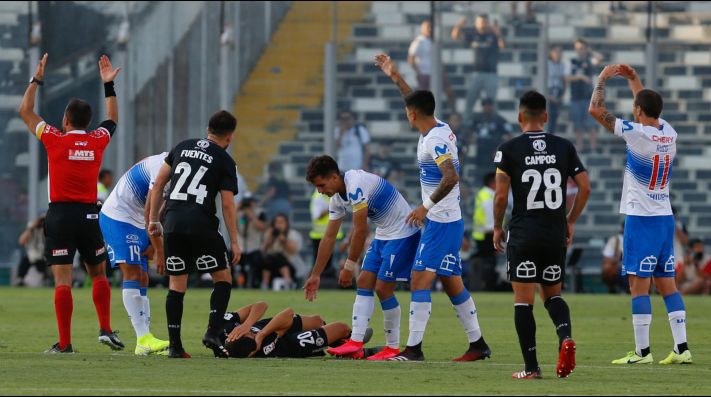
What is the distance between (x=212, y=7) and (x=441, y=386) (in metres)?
22.1

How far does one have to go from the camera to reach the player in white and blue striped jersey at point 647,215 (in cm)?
1313

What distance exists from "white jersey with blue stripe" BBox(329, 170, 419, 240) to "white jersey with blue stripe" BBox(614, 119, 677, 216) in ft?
5.97

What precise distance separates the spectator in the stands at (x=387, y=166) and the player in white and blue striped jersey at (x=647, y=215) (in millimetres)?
17302

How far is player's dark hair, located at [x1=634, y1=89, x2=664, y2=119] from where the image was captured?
13.1 meters

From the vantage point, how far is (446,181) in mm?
12852

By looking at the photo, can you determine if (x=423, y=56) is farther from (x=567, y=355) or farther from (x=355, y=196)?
(x=567, y=355)

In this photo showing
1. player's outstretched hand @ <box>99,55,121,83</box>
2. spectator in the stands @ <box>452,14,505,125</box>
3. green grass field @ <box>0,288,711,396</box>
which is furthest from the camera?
spectator in the stands @ <box>452,14,505,125</box>

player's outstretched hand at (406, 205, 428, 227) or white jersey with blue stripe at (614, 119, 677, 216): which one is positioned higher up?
white jersey with blue stripe at (614, 119, 677, 216)

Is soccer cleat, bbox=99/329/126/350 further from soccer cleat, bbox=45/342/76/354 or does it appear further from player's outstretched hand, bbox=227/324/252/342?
player's outstretched hand, bbox=227/324/252/342

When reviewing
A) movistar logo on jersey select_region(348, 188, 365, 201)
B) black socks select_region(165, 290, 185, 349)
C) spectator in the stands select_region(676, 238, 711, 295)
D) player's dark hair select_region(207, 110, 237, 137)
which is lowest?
spectator in the stands select_region(676, 238, 711, 295)

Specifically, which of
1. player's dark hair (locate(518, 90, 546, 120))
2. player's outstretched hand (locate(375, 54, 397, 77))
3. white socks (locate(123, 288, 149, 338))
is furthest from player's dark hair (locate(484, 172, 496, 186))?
player's dark hair (locate(518, 90, 546, 120))

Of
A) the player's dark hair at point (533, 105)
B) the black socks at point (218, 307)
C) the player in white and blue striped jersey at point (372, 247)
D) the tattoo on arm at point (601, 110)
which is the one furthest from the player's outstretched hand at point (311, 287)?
the player's dark hair at point (533, 105)

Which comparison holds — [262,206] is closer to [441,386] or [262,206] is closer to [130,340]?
[130,340]

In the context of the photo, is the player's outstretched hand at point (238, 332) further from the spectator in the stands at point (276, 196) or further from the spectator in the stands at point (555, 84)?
the spectator in the stands at point (555, 84)
